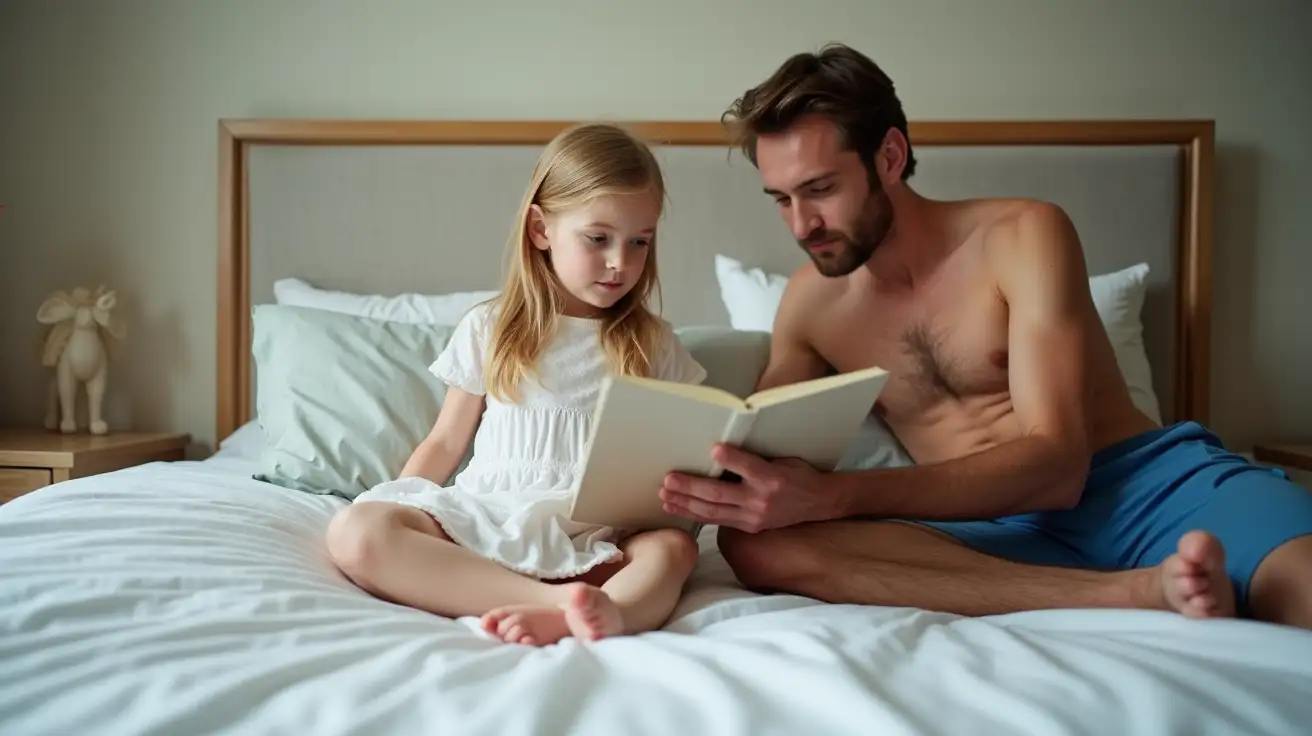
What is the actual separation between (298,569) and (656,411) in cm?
45

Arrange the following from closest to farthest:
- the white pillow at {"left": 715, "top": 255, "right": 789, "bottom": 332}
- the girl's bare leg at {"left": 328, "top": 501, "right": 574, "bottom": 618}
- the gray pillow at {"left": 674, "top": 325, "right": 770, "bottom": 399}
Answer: the girl's bare leg at {"left": 328, "top": 501, "right": 574, "bottom": 618}, the gray pillow at {"left": 674, "top": 325, "right": 770, "bottom": 399}, the white pillow at {"left": 715, "top": 255, "right": 789, "bottom": 332}

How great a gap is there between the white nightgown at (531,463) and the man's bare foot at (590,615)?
0.62ft

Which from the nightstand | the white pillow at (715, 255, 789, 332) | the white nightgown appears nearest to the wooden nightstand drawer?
the nightstand

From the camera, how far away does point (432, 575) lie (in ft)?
3.53

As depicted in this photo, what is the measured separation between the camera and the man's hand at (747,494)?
1.11 metres

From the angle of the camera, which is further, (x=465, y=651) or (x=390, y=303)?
(x=390, y=303)

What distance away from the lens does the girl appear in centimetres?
108

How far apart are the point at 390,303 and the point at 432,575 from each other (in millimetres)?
1094

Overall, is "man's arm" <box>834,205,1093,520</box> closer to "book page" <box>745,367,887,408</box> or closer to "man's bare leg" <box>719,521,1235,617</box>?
"man's bare leg" <box>719,521,1235,617</box>

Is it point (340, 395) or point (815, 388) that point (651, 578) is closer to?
point (815, 388)

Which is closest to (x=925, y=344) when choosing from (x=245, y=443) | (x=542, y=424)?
(x=542, y=424)

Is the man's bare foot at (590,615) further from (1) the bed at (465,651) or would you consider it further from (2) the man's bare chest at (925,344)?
(2) the man's bare chest at (925,344)

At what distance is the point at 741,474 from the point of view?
1103mm

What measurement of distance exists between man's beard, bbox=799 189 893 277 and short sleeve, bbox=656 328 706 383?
270mm
